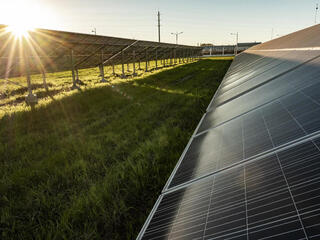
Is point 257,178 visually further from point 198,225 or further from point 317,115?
point 317,115

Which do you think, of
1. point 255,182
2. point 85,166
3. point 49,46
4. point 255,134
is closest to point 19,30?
point 49,46

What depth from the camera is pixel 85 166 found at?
17.2 feet

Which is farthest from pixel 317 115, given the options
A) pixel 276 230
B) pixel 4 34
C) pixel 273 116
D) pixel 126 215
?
pixel 4 34

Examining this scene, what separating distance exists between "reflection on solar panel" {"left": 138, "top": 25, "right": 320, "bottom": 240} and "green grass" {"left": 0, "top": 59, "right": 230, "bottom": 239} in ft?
3.43

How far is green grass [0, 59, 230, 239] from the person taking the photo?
3.43 meters

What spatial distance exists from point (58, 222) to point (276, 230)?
335 centimetres

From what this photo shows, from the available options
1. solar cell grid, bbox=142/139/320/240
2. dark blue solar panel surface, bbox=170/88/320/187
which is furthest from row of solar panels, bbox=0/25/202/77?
solar cell grid, bbox=142/139/320/240

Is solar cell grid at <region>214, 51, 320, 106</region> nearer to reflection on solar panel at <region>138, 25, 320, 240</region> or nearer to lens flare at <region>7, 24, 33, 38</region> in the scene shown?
reflection on solar panel at <region>138, 25, 320, 240</region>

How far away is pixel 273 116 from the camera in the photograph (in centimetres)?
347

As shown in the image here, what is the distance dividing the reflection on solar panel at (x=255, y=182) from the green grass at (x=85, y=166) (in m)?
1.04

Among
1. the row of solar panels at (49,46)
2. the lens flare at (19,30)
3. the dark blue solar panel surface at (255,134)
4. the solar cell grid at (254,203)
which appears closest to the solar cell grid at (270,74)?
the dark blue solar panel surface at (255,134)

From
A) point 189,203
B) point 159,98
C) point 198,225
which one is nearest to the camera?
point 198,225

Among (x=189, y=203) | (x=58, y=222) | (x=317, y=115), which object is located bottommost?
(x=58, y=222)

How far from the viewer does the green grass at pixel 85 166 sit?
3.43 meters
